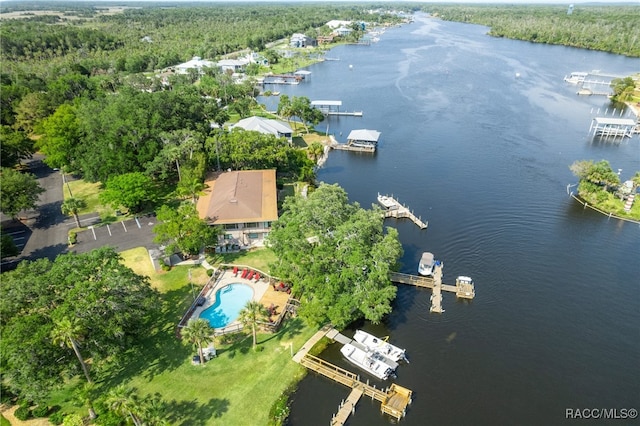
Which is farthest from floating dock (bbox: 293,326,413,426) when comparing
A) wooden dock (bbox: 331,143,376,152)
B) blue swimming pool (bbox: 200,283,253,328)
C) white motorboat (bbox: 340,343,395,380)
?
wooden dock (bbox: 331,143,376,152)

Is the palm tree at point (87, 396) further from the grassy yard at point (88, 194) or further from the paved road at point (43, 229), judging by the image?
the grassy yard at point (88, 194)

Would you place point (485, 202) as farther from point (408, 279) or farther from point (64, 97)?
point (64, 97)

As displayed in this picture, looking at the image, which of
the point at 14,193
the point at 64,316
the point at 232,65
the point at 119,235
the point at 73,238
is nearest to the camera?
the point at 64,316

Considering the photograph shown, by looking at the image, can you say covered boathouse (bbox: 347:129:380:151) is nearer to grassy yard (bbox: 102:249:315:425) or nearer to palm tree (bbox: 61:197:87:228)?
grassy yard (bbox: 102:249:315:425)

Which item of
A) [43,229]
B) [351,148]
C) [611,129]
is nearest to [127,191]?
[43,229]

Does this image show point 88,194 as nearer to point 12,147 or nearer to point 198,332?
Answer: point 12,147
